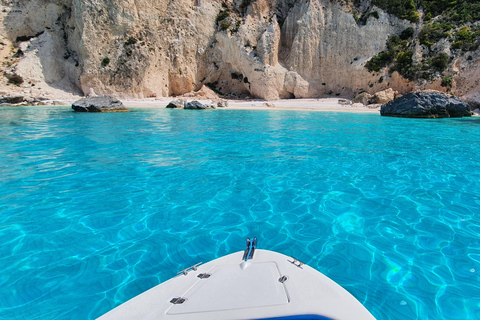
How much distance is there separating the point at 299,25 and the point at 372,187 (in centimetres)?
3170

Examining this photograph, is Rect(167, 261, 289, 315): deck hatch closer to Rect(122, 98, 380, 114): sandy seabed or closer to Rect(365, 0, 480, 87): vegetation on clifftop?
Rect(122, 98, 380, 114): sandy seabed

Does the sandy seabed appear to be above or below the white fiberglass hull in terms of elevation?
above

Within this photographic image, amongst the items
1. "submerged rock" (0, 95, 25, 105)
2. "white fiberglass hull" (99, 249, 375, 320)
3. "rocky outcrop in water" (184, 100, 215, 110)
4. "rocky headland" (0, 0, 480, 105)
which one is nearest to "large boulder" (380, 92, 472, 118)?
"rocky headland" (0, 0, 480, 105)

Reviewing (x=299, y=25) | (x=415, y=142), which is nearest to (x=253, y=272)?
(x=415, y=142)

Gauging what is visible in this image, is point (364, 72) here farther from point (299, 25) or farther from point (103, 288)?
→ point (103, 288)

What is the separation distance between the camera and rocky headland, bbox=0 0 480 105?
30109 mm

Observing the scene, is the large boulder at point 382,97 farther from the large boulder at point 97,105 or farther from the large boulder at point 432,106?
the large boulder at point 97,105

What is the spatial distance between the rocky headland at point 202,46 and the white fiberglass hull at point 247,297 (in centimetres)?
3098

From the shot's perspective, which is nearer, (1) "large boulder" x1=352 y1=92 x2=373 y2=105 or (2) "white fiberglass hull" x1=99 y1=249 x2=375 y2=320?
(2) "white fiberglass hull" x1=99 y1=249 x2=375 y2=320

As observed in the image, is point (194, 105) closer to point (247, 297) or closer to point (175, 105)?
point (175, 105)

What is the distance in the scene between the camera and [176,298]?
1.99 meters

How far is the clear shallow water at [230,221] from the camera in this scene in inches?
109

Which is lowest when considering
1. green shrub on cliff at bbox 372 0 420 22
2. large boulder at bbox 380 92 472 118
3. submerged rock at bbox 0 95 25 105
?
large boulder at bbox 380 92 472 118

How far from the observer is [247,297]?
1.94 m
